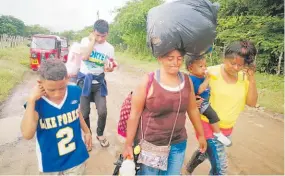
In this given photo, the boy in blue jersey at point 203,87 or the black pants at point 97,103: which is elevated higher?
the boy in blue jersey at point 203,87

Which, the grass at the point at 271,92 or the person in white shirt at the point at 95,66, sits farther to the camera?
the grass at the point at 271,92

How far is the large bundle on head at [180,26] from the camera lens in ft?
5.80

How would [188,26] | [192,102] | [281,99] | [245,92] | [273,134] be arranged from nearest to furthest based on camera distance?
[188,26], [192,102], [245,92], [273,134], [281,99]

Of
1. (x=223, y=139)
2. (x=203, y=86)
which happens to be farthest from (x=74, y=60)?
(x=223, y=139)

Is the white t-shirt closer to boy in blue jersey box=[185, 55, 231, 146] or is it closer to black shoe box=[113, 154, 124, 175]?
boy in blue jersey box=[185, 55, 231, 146]

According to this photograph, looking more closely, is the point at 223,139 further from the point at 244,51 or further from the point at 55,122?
the point at 55,122

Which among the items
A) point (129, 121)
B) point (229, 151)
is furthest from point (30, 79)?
point (129, 121)

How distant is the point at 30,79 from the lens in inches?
400

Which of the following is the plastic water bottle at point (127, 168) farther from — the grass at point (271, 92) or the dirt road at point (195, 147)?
the grass at point (271, 92)

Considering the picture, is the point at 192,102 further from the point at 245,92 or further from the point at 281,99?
the point at 281,99

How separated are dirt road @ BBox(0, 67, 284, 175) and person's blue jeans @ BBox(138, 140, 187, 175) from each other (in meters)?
1.31

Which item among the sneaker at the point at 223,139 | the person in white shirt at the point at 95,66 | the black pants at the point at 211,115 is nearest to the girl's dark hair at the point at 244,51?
the black pants at the point at 211,115

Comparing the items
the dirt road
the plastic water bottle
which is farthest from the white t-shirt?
the plastic water bottle

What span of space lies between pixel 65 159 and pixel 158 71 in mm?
1017
